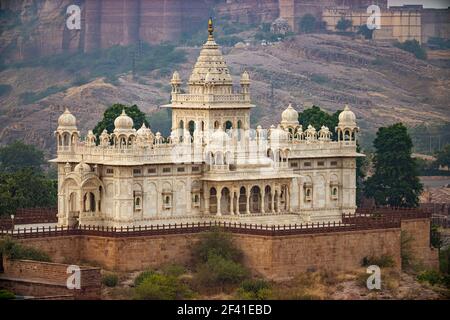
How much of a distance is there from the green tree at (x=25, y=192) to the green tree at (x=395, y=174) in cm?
1576

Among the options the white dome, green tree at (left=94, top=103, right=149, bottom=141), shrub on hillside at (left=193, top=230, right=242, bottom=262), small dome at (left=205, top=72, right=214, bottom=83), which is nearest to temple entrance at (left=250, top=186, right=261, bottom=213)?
the white dome

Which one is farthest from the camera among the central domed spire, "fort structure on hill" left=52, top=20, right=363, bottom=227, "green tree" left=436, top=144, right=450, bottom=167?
"green tree" left=436, top=144, right=450, bottom=167

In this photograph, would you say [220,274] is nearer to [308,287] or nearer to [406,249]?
[308,287]

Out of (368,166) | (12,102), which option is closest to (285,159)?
(368,166)

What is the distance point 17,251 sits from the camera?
382 feet

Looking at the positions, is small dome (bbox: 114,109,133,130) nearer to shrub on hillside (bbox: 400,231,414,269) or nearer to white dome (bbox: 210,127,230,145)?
white dome (bbox: 210,127,230,145)

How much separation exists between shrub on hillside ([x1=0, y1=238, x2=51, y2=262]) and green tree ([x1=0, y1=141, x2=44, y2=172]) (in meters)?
43.2

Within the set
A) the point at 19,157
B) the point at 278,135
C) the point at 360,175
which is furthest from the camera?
the point at 19,157

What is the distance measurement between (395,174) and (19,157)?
31.1 meters

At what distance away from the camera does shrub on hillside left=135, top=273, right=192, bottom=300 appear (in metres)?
114

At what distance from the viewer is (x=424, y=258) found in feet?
415

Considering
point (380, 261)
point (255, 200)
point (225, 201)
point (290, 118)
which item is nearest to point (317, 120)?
point (290, 118)

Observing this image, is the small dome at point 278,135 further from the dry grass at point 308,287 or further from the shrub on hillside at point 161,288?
the shrub on hillside at point 161,288

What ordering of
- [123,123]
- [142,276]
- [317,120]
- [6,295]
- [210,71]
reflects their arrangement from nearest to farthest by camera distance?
1. [6,295]
2. [142,276]
3. [123,123]
4. [210,71]
5. [317,120]
